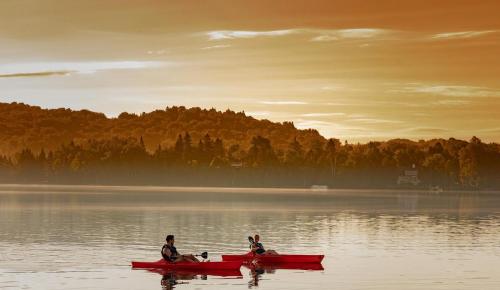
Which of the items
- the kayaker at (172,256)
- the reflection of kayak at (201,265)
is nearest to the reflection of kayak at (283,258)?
the reflection of kayak at (201,265)

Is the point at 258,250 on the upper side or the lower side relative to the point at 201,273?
upper

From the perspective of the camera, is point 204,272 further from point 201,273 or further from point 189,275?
point 189,275

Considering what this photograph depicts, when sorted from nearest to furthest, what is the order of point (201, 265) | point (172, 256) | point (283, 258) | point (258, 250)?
1. point (201, 265)
2. point (172, 256)
3. point (283, 258)
4. point (258, 250)

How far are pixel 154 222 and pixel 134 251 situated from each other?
40545 mm

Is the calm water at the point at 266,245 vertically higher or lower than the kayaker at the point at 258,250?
lower

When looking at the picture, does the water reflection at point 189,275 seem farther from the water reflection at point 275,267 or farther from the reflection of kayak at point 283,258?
the reflection of kayak at point 283,258

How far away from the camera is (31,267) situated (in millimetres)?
56906

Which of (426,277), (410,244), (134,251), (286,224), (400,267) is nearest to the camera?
(426,277)

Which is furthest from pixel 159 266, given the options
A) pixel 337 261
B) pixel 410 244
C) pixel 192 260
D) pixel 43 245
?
pixel 410 244

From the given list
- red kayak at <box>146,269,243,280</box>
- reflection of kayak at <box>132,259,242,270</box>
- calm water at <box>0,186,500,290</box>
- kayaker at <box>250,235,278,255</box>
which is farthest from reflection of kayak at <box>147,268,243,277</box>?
kayaker at <box>250,235,278,255</box>

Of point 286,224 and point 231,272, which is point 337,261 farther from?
point 286,224

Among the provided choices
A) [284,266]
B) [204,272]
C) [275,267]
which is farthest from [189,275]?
[284,266]

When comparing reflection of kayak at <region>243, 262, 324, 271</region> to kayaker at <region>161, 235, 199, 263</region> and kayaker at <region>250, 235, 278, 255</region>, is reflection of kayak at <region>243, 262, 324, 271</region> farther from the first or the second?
kayaker at <region>161, 235, 199, 263</region>

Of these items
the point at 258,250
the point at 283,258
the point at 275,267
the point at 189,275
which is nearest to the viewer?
the point at 189,275
